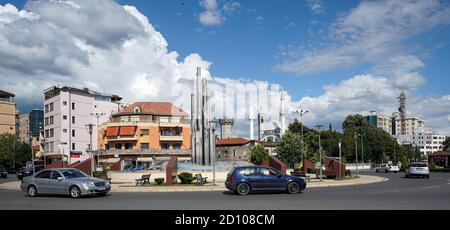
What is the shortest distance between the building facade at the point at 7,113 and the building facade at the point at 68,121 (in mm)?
12498

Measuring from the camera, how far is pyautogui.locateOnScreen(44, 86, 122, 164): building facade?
82125mm

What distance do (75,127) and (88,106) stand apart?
636cm

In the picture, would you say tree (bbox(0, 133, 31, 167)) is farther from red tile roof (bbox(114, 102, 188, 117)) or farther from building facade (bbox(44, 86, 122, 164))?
red tile roof (bbox(114, 102, 188, 117))

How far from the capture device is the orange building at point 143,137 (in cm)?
7669

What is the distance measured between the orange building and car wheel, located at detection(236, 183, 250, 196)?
5637cm

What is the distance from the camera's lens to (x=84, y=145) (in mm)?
87562

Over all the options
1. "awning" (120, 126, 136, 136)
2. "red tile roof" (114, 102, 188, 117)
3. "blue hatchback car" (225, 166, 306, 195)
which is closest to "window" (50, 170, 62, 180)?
"blue hatchback car" (225, 166, 306, 195)

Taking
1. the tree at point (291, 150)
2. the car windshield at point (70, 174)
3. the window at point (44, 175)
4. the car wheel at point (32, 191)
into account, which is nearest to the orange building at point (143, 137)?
the tree at point (291, 150)

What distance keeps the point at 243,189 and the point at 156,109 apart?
211 feet

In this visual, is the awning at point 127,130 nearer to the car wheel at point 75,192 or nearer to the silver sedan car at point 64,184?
the silver sedan car at point 64,184

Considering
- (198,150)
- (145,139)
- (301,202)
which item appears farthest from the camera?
(145,139)

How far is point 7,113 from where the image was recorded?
9569 cm
